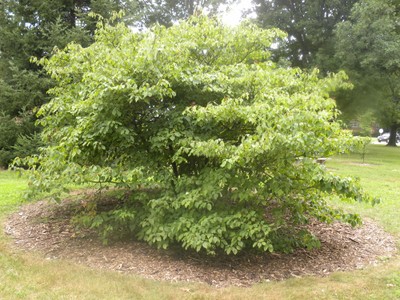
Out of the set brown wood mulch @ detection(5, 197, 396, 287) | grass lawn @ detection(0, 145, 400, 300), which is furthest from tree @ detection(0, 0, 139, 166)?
grass lawn @ detection(0, 145, 400, 300)

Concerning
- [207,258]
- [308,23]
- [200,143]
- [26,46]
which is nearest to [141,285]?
[207,258]

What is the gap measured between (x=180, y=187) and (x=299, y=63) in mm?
19926

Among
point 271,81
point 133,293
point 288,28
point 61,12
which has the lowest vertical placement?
point 133,293

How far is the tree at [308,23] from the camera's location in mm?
20344

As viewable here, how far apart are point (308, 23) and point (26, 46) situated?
Answer: 14.5 m

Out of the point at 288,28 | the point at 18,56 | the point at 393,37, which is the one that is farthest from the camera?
the point at 288,28

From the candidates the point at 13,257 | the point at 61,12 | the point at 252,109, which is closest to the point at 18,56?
the point at 61,12

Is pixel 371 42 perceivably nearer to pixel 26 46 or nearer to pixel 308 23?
pixel 308 23

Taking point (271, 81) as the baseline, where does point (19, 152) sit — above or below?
below

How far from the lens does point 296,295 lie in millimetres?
3750

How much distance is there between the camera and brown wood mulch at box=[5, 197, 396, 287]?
172 inches

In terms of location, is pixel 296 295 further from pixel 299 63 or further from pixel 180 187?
pixel 299 63

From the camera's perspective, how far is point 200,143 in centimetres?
411

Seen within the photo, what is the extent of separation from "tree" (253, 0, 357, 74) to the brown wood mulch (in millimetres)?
15793
